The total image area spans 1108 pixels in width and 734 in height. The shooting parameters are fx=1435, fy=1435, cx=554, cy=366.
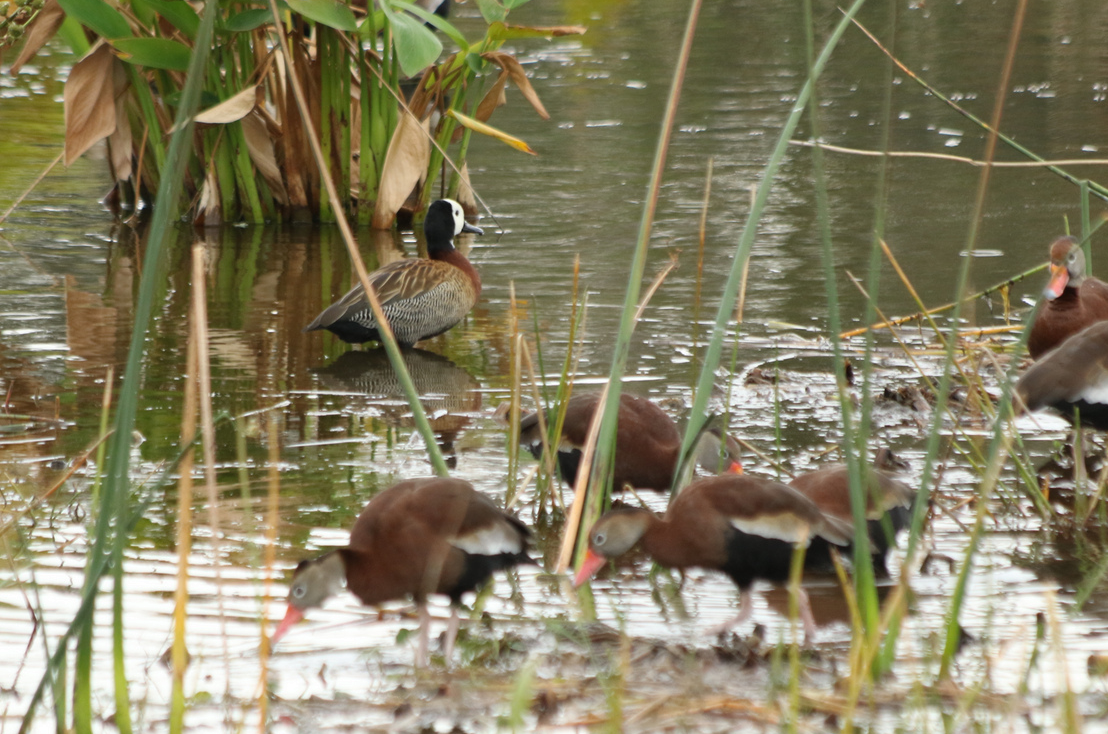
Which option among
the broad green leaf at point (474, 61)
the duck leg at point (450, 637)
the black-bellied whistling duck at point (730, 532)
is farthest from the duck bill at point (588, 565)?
the broad green leaf at point (474, 61)

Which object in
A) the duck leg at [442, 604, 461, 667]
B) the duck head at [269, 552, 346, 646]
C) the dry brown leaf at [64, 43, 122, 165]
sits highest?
the dry brown leaf at [64, 43, 122, 165]

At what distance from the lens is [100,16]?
25.7 ft

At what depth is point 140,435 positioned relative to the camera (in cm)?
510

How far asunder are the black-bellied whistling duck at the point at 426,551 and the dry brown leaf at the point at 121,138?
5.74 m

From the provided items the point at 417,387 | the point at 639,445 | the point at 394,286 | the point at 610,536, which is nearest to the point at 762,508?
the point at 610,536

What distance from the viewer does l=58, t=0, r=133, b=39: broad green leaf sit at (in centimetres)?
766

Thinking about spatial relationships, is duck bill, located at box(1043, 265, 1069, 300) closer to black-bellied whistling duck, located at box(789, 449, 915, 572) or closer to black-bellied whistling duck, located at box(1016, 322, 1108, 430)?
black-bellied whistling duck, located at box(1016, 322, 1108, 430)

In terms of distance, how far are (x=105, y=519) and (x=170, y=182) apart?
0.51 meters

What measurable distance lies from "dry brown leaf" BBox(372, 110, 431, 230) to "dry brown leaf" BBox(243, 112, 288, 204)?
74 centimetres

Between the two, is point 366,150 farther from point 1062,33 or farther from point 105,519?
point 1062,33

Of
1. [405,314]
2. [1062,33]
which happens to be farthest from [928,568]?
[1062,33]

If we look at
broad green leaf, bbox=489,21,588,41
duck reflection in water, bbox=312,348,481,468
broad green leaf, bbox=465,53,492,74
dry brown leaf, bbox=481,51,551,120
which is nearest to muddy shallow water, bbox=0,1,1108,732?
duck reflection in water, bbox=312,348,481,468

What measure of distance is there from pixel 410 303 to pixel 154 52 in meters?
2.47

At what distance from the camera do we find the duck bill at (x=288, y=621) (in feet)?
10.2
